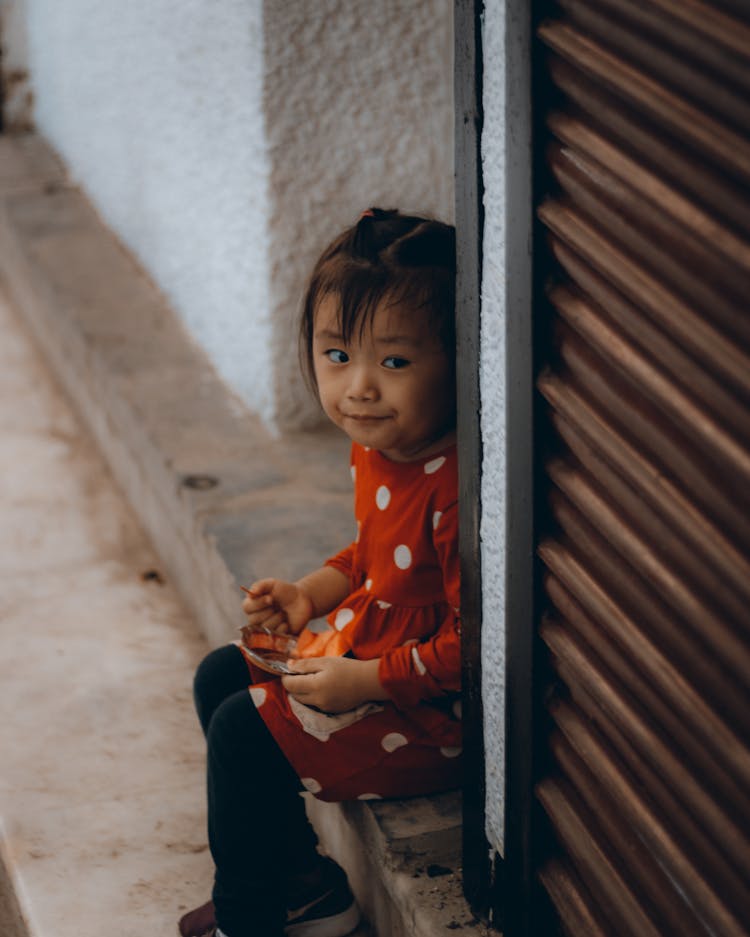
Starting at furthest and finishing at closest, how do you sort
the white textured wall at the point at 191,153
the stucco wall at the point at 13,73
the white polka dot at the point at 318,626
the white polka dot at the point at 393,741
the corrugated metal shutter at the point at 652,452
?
1. the stucco wall at the point at 13,73
2. the white textured wall at the point at 191,153
3. the white polka dot at the point at 318,626
4. the white polka dot at the point at 393,741
5. the corrugated metal shutter at the point at 652,452

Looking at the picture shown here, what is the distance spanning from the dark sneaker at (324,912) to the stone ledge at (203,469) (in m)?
0.03

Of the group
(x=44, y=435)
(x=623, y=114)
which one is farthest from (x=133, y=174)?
(x=623, y=114)

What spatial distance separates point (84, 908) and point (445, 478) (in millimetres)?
865

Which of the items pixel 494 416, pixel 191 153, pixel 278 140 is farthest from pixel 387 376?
pixel 191 153

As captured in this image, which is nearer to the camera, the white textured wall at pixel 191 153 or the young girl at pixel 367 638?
the young girl at pixel 367 638

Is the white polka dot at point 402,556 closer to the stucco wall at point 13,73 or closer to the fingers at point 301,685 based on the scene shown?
the fingers at point 301,685

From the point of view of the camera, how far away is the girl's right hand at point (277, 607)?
1.89 meters

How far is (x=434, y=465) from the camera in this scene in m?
1.71

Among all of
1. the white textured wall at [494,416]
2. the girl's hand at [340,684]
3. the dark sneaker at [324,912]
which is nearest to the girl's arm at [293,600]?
the girl's hand at [340,684]


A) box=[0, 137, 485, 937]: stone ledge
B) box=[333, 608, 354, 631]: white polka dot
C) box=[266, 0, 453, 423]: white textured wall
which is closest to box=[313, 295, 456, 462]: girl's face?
box=[333, 608, 354, 631]: white polka dot

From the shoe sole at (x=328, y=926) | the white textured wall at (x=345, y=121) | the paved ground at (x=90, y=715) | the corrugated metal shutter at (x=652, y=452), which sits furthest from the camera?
the white textured wall at (x=345, y=121)

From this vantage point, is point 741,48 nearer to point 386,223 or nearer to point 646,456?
point 646,456

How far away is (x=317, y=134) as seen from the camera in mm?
2617

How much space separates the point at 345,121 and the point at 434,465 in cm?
116
